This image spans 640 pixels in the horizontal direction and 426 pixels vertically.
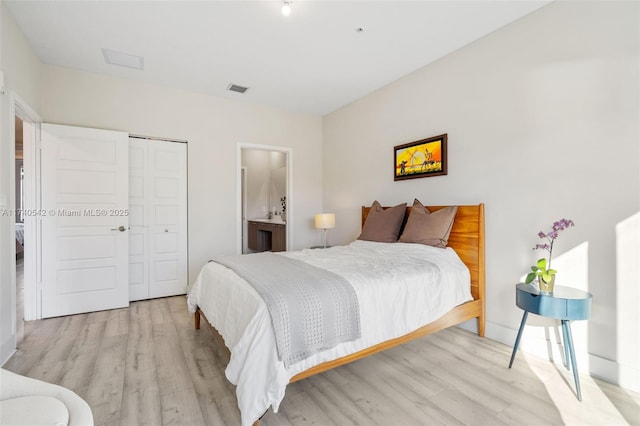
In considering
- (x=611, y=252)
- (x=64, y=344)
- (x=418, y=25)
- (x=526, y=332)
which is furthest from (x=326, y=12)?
(x=64, y=344)

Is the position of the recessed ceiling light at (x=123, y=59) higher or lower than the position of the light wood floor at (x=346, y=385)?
higher

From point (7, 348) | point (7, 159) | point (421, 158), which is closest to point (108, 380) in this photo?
point (7, 348)

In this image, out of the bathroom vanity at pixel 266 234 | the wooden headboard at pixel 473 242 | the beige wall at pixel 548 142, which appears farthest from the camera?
the bathroom vanity at pixel 266 234

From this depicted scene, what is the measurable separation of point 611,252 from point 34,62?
209 inches

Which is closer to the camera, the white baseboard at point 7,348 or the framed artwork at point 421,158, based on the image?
the white baseboard at point 7,348

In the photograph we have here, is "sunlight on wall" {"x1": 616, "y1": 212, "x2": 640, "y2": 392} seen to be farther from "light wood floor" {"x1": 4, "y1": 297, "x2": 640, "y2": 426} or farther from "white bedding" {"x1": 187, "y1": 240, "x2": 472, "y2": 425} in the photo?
"white bedding" {"x1": 187, "y1": 240, "x2": 472, "y2": 425}

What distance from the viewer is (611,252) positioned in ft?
6.49

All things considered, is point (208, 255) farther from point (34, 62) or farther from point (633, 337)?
point (633, 337)

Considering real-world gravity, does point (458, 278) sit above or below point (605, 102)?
below

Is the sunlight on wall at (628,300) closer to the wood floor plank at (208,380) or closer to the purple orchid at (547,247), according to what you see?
the purple orchid at (547,247)

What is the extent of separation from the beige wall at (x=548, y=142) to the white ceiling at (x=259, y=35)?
31 centimetres

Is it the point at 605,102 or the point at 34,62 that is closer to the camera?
the point at 605,102

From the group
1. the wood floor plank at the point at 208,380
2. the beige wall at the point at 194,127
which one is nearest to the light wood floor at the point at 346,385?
the wood floor plank at the point at 208,380

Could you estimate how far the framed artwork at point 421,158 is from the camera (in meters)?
3.07
